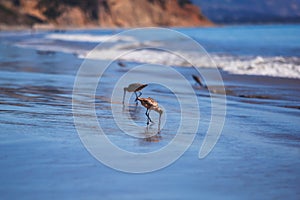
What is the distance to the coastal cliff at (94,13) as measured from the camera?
152625 mm

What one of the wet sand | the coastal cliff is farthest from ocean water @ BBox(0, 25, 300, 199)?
the coastal cliff

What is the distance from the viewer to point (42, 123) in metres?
8.58

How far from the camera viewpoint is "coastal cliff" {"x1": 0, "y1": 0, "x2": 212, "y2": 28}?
15262 cm

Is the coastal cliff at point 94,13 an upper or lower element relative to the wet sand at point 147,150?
upper

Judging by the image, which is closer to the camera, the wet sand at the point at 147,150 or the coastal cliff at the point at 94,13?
the wet sand at the point at 147,150

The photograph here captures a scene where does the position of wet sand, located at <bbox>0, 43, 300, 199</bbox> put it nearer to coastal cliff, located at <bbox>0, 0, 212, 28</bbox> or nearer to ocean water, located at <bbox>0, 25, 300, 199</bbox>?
ocean water, located at <bbox>0, 25, 300, 199</bbox>

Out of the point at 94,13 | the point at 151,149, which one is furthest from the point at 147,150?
the point at 94,13

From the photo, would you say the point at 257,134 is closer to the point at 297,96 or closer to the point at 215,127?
the point at 215,127

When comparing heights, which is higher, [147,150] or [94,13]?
[94,13]

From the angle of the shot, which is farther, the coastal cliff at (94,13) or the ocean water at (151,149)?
the coastal cliff at (94,13)

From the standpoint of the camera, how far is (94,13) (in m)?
171

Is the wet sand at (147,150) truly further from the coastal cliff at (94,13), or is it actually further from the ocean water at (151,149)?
the coastal cliff at (94,13)

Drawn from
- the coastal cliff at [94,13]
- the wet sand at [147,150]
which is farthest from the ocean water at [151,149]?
the coastal cliff at [94,13]

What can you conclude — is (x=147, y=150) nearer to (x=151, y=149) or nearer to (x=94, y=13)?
(x=151, y=149)
